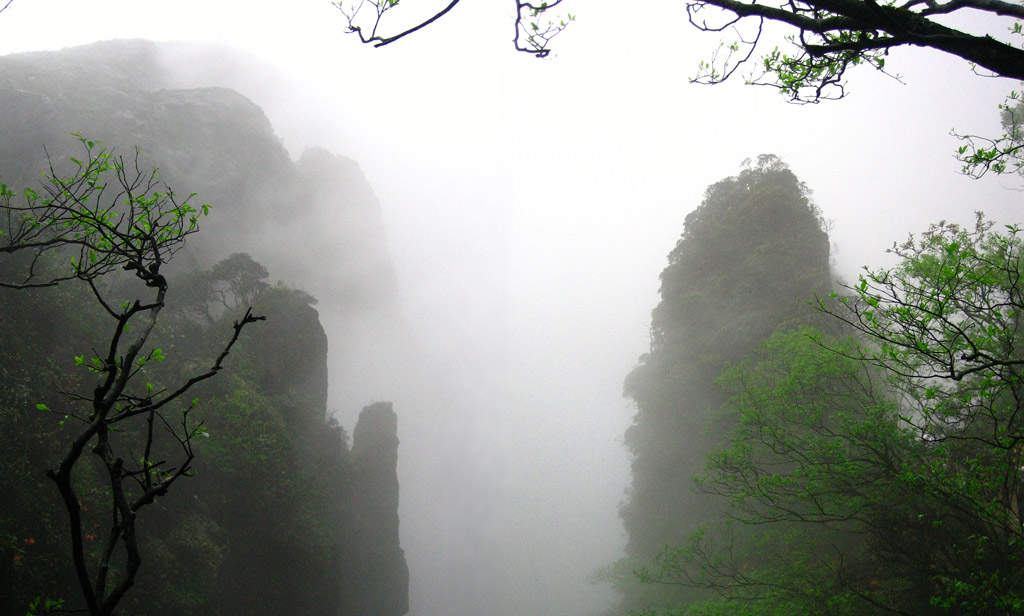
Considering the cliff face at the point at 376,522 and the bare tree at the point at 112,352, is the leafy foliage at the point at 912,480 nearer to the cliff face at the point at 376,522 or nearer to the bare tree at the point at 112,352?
the bare tree at the point at 112,352

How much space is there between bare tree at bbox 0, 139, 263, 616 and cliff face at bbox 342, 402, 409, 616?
1408cm

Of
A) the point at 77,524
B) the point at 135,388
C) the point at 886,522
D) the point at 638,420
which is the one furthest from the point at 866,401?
the point at 135,388

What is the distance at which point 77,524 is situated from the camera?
81.8 inches

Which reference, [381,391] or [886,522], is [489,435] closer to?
[381,391]

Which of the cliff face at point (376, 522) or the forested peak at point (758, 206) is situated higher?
the forested peak at point (758, 206)

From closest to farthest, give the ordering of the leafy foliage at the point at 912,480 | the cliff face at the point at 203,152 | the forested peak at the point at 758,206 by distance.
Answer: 1. the leafy foliage at the point at 912,480
2. the forested peak at the point at 758,206
3. the cliff face at the point at 203,152

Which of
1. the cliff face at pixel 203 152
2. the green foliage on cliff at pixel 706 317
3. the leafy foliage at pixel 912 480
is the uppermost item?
the cliff face at pixel 203 152

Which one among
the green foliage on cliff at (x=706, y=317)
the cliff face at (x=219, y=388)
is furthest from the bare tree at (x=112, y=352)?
the green foliage on cliff at (x=706, y=317)

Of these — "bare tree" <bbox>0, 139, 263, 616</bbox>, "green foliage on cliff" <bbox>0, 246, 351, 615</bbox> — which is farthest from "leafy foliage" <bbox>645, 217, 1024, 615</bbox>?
"green foliage on cliff" <bbox>0, 246, 351, 615</bbox>

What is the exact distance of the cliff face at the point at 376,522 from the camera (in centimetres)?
2473

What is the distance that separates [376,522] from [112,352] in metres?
28.9

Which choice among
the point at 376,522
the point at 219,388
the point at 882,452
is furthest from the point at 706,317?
the point at 376,522

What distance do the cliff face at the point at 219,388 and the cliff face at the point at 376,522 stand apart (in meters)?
0.12

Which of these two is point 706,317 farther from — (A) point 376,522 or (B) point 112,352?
(A) point 376,522
